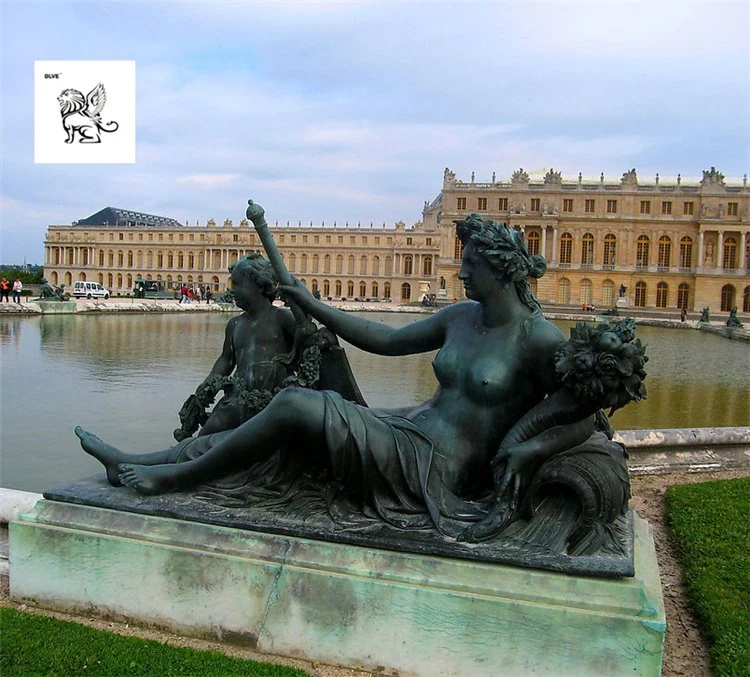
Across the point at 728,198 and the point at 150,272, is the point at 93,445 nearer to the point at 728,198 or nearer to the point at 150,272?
the point at 728,198

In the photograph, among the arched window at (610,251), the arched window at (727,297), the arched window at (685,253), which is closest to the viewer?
the arched window at (727,297)

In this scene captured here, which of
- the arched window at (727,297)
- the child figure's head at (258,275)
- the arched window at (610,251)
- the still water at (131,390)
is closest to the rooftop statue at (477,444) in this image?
the child figure's head at (258,275)

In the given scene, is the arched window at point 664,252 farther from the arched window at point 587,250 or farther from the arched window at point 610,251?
the arched window at point 587,250

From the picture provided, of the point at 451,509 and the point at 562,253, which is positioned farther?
the point at 562,253

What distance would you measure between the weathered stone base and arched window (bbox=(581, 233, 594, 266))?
59.5m

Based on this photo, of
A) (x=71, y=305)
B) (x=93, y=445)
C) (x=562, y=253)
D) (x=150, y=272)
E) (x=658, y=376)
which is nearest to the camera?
(x=93, y=445)

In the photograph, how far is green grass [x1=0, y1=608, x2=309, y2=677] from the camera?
243 centimetres

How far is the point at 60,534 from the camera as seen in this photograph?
2.89 meters

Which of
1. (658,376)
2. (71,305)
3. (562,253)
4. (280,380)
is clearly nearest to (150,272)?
(562,253)

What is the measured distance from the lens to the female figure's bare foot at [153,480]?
2.97m

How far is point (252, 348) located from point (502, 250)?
4.47 ft

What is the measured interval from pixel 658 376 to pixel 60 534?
1166 cm

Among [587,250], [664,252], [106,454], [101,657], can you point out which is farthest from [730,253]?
[101,657]

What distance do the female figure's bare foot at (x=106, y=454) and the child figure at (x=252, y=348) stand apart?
1.50 ft
